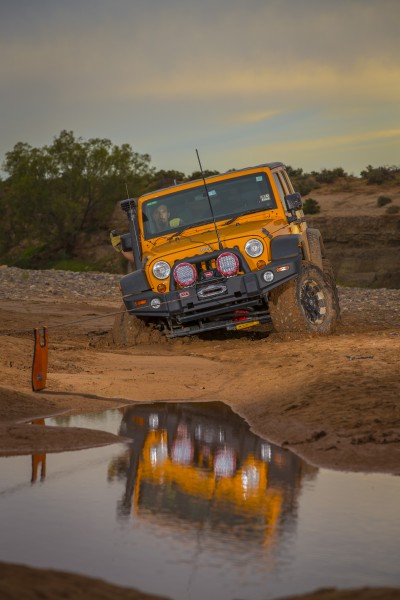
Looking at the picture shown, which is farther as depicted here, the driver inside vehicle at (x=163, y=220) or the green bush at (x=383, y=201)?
the green bush at (x=383, y=201)

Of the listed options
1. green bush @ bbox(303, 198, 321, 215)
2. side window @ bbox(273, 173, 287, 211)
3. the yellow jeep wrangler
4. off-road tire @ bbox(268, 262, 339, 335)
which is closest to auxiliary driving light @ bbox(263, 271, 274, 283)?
the yellow jeep wrangler

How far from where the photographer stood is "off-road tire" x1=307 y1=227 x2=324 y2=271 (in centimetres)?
1814

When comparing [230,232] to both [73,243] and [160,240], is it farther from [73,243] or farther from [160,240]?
[73,243]

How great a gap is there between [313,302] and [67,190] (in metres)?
39.7

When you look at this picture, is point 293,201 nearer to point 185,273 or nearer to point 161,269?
point 185,273

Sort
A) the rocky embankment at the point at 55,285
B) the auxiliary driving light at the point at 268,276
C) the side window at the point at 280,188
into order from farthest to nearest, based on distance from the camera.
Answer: the rocky embankment at the point at 55,285, the side window at the point at 280,188, the auxiliary driving light at the point at 268,276

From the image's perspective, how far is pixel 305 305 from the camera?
16.8 metres

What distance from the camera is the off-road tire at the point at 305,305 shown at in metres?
16.4

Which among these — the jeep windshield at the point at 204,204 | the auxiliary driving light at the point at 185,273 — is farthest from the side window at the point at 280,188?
the auxiliary driving light at the point at 185,273

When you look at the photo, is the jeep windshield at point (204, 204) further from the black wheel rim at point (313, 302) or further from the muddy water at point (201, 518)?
the muddy water at point (201, 518)

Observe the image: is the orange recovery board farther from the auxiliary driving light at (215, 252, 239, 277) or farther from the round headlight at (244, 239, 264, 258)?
the round headlight at (244, 239, 264, 258)

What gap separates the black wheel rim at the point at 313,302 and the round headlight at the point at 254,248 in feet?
3.10

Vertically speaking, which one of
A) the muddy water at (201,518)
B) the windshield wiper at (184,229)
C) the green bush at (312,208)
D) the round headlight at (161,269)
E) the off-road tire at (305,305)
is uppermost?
the green bush at (312,208)

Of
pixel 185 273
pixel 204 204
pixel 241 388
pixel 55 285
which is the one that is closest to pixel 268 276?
pixel 185 273
